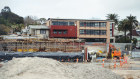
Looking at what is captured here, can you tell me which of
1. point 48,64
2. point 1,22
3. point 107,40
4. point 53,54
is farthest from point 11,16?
point 48,64

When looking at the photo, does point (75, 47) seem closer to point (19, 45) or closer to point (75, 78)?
point (19, 45)

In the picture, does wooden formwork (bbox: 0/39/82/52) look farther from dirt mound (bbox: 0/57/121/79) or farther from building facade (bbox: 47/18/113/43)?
dirt mound (bbox: 0/57/121/79)

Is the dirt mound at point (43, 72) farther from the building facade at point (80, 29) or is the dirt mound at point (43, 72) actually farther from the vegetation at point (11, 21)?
the vegetation at point (11, 21)

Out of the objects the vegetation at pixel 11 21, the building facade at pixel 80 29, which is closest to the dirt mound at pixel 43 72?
the building facade at pixel 80 29

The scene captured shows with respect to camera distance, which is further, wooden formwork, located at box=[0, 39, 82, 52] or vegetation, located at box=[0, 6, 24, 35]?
vegetation, located at box=[0, 6, 24, 35]

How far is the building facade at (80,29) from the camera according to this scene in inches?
2459

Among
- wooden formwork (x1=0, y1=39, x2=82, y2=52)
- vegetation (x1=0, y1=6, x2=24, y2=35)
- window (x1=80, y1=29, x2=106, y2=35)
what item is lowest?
wooden formwork (x1=0, y1=39, x2=82, y2=52)

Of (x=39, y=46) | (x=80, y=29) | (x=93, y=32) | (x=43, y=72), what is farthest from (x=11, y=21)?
(x=43, y=72)

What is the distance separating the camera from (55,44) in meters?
45.2

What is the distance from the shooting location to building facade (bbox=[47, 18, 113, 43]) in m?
62.5

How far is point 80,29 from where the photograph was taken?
63.5 m

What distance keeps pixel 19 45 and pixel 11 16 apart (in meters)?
69.3

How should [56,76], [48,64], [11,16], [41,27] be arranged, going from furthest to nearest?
[11,16]
[41,27]
[48,64]
[56,76]

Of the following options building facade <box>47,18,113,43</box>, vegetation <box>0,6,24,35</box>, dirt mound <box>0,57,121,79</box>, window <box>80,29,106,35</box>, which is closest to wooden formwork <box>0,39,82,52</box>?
building facade <box>47,18,113,43</box>
